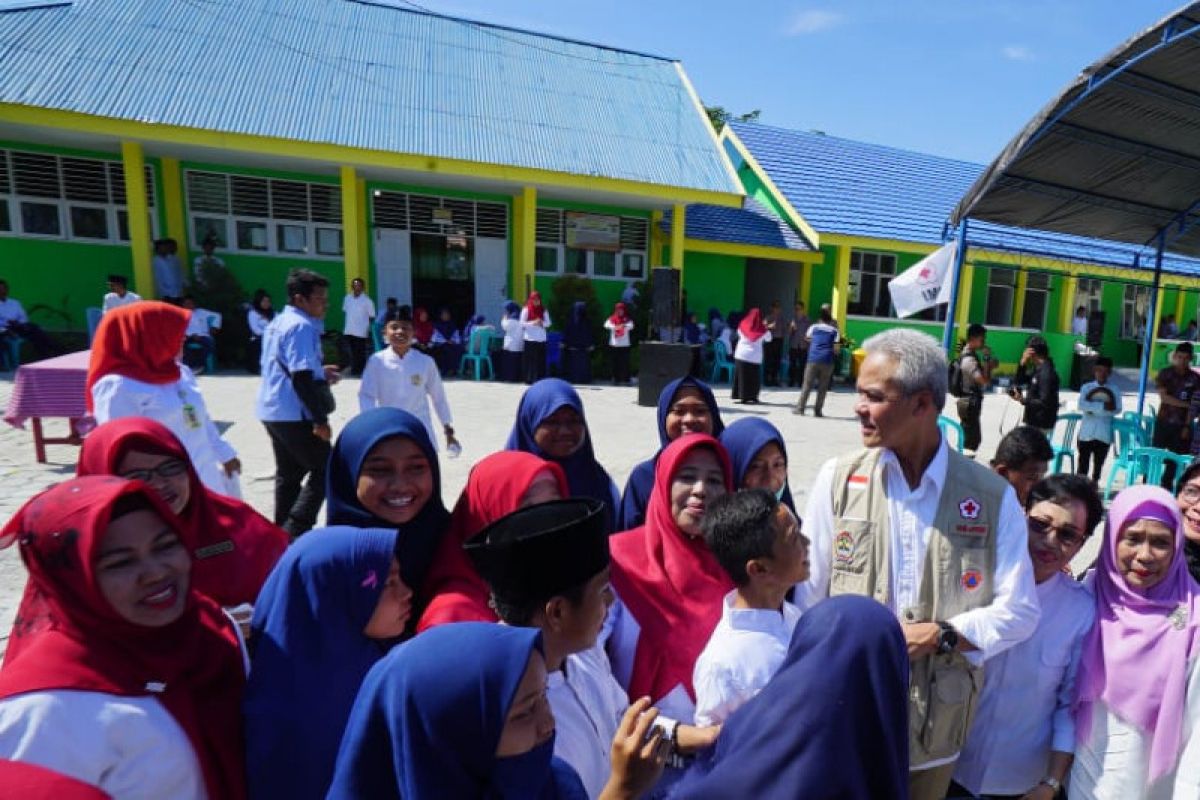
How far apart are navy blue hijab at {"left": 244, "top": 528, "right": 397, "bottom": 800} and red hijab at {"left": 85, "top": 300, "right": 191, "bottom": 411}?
214cm

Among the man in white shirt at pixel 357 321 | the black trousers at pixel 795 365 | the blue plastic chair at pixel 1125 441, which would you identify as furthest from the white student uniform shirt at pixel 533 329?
the blue plastic chair at pixel 1125 441

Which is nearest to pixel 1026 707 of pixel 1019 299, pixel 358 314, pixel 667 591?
pixel 667 591

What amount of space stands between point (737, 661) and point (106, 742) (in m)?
1.24

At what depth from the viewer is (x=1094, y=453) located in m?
6.34

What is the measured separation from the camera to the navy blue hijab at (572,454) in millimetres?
2930

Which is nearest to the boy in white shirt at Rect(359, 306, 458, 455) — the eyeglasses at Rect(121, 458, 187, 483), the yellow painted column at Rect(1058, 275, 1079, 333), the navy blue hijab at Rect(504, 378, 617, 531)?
the navy blue hijab at Rect(504, 378, 617, 531)

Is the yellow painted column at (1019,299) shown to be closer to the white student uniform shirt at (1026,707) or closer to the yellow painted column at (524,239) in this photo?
the yellow painted column at (524,239)

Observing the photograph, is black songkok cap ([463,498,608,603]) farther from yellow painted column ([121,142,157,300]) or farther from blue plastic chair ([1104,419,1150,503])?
yellow painted column ([121,142,157,300])

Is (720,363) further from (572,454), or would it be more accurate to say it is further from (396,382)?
(572,454)

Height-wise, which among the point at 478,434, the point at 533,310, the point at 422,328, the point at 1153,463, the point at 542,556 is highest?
the point at 533,310

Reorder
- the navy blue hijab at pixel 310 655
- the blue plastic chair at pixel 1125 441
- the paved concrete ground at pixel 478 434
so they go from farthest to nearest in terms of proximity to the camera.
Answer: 1. the blue plastic chair at pixel 1125 441
2. the paved concrete ground at pixel 478 434
3. the navy blue hijab at pixel 310 655

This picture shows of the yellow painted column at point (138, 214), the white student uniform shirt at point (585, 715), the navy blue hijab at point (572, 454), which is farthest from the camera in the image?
the yellow painted column at point (138, 214)

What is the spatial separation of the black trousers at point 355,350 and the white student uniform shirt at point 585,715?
10.3 m

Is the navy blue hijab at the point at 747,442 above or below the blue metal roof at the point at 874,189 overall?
below
